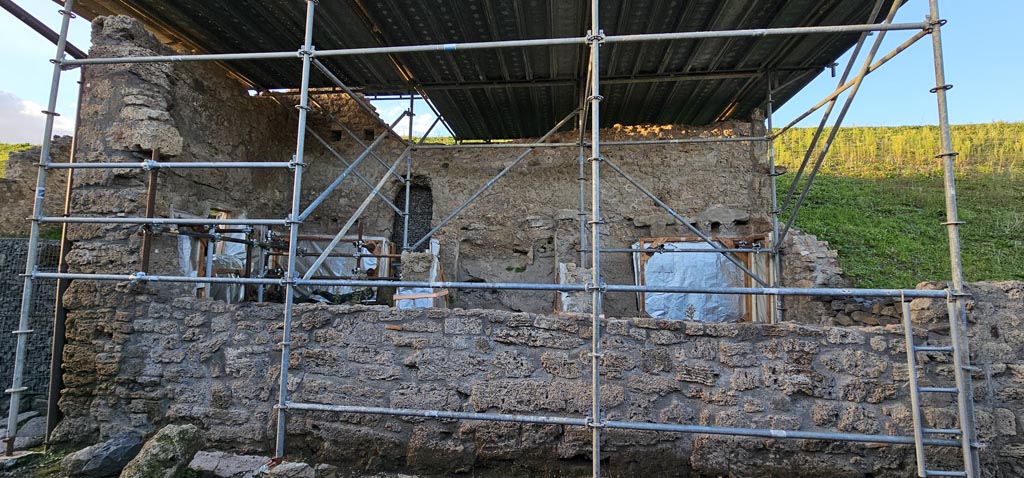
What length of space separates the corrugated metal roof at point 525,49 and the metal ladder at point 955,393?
2.79 metres

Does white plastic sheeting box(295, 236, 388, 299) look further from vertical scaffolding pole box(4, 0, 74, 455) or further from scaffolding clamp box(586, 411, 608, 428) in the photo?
scaffolding clamp box(586, 411, 608, 428)

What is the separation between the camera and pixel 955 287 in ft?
9.73

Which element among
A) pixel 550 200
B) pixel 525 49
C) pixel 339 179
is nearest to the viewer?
pixel 339 179

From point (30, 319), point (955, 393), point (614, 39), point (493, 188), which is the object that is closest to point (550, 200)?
point (493, 188)

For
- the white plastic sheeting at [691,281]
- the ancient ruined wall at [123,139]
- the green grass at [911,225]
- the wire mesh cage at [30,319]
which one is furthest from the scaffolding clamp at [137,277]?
the green grass at [911,225]

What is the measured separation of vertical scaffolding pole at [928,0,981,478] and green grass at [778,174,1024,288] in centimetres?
323

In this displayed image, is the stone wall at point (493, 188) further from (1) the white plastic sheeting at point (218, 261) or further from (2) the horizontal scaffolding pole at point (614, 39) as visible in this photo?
(2) the horizontal scaffolding pole at point (614, 39)

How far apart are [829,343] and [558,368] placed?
74.2 inches

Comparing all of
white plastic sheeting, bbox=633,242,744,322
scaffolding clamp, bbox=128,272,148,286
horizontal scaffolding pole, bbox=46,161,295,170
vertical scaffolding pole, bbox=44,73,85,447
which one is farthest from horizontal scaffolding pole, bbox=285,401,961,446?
white plastic sheeting, bbox=633,242,744,322

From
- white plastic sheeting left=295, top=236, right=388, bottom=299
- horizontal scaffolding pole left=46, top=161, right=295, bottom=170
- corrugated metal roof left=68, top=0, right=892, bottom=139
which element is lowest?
white plastic sheeting left=295, top=236, right=388, bottom=299

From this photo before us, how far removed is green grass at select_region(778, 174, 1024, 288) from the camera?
622 centimetres

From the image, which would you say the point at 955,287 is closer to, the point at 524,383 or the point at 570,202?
the point at 524,383

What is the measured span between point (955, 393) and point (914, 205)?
7250 millimetres

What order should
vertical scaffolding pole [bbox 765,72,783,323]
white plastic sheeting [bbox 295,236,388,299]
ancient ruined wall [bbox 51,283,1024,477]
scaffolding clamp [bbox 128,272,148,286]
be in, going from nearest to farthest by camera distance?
ancient ruined wall [bbox 51,283,1024,477] < scaffolding clamp [bbox 128,272,148,286] < vertical scaffolding pole [bbox 765,72,783,323] < white plastic sheeting [bbox 295,236,388,299]
